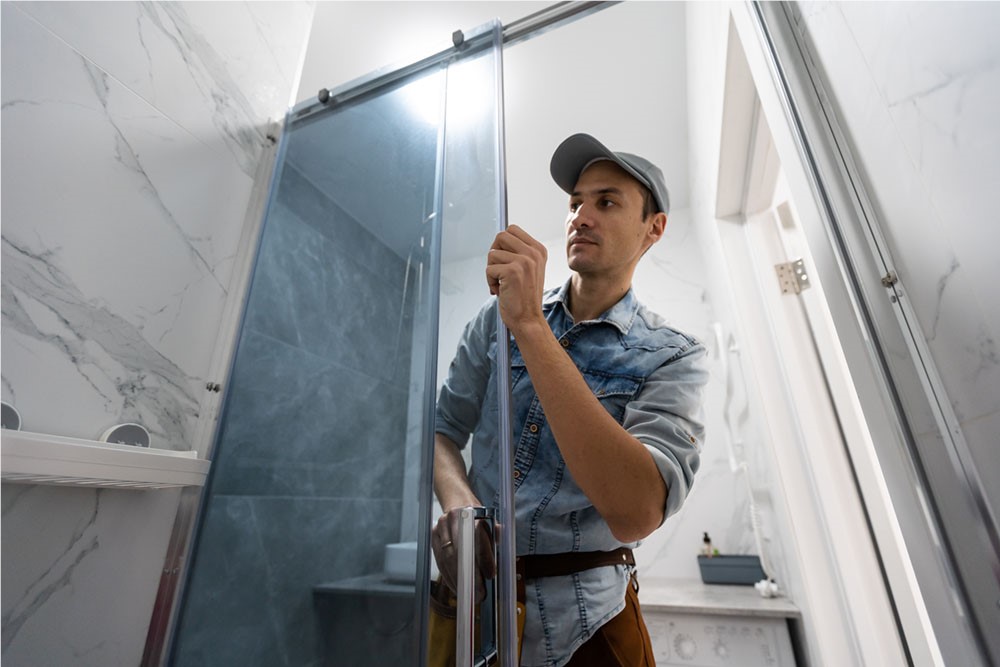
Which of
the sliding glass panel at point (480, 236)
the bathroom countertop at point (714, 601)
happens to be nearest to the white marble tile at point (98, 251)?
the sliding glass panel at point (480, 236)

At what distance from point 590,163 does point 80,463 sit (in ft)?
2.81

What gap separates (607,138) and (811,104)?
1452mm

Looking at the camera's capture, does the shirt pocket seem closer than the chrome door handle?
No

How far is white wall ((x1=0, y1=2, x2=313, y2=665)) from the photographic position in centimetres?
57

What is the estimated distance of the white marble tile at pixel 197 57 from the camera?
685 mm

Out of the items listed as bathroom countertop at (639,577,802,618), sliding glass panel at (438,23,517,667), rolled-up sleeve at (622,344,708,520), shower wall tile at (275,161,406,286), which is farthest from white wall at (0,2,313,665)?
bathroom countertop at (639,577,802,618)

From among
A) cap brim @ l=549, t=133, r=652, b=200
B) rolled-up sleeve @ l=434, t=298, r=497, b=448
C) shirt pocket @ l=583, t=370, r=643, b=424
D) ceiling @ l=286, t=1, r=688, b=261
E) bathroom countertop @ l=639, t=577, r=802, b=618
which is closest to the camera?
rolled-up sleeve @ l=434, t=298, r=497, b=448

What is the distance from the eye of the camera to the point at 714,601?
1.44 meters

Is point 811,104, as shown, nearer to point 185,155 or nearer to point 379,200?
point 379,200

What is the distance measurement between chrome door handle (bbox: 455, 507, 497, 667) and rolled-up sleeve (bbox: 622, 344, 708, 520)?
0.78 feet

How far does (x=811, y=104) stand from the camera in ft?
2.13

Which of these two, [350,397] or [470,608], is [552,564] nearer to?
[470,608]

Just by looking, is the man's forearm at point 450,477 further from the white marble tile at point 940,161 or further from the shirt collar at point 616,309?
the white marble tile at point 940,161

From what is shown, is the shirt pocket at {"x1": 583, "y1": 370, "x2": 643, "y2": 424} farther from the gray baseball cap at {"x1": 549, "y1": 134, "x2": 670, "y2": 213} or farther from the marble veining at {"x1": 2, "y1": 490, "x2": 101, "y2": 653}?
the marble veining at {"x1": 2, "y1": 490, "x2": 101, "y2": 653}
